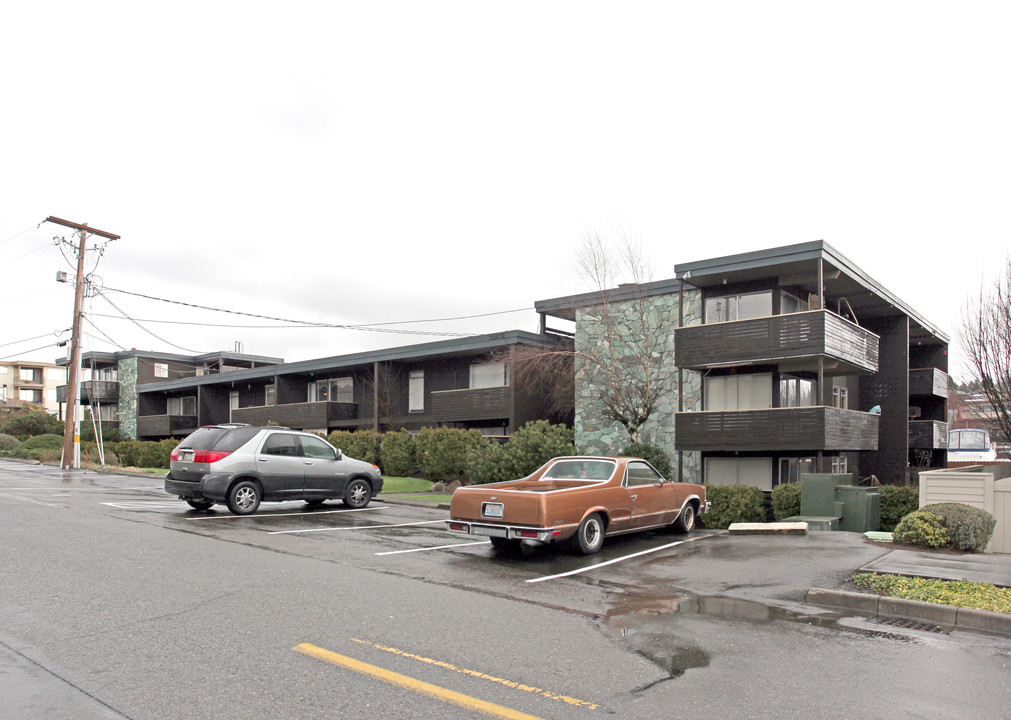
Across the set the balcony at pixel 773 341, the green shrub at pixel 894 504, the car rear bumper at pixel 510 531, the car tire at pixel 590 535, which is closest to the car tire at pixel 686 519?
the car tire at pixel 590 535

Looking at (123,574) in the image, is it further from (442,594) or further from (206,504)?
(206,504)

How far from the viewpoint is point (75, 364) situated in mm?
34375

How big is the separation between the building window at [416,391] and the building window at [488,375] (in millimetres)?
3689

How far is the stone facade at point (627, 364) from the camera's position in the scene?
81.9ft

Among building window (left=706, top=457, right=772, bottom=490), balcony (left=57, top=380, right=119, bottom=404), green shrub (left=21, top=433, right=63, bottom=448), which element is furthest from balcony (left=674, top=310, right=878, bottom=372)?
balcony (left=57, top=380, right=119, bottom=404)

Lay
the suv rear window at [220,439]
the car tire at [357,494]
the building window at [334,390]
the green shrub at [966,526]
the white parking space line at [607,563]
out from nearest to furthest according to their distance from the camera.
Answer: the white parking space line at [607,563]
the green shrub at [966,526]
the suv rear window at [220,439]
the car tire at [357,494]
the building window at [334,390]

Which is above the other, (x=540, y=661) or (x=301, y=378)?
(x=301, y=378)

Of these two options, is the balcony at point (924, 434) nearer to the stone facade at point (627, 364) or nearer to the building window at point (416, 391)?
the stone facade at point (627, 364)

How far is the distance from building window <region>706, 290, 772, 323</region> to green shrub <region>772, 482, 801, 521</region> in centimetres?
574

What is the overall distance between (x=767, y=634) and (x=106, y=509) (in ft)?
42.7

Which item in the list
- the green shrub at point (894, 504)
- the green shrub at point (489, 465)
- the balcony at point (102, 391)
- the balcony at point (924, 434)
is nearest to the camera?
the green shrub at point (894, 504)

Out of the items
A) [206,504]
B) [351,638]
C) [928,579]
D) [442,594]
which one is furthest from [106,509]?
[928,579]

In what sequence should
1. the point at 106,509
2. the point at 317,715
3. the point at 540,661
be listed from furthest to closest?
the point at 106,509 < the point at 540,661 < the point at 317,715

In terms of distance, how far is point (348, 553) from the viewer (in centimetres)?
1034
